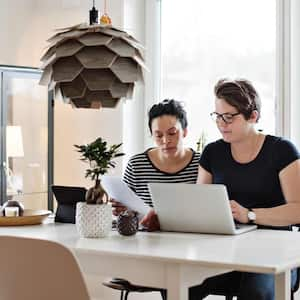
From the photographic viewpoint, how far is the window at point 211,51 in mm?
4023

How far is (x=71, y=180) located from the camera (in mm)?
4621

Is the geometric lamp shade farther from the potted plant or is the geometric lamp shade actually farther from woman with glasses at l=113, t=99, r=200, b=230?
woman with glasses at l=113, t=99, r=200, b=230

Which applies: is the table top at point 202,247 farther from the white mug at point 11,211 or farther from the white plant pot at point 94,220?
the white mug at point 11,211

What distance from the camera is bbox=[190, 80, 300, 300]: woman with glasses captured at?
8.93 feet

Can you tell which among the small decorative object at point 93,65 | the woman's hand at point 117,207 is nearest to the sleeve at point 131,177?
the woman's hand at point 117,207

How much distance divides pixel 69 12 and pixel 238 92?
196 cm

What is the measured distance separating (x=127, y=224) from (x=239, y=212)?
1.45ft

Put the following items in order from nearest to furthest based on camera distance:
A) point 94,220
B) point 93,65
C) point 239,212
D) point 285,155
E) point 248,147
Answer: point 93,65, point 94,220, point 239,212, point 285,155, point 248,147

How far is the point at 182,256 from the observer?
6.89ft

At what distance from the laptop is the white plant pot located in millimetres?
206

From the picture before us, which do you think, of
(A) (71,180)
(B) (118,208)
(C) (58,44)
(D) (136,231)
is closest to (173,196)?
(D) (136,231)

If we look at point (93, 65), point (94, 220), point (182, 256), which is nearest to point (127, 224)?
point (94, 220)

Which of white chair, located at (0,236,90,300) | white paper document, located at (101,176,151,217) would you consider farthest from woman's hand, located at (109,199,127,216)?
white chair, located at (0,236,90,300)

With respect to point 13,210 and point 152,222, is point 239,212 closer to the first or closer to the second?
point 152,222
